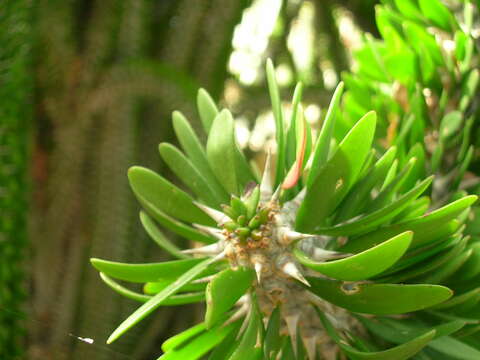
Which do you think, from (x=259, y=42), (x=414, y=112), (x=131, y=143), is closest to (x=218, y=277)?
(x=414, y=112)

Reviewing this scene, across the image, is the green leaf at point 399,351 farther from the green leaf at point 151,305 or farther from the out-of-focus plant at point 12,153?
the out-of-focus plant at point 12,153

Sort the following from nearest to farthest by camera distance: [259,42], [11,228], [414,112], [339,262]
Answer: [339,262] < [414,112] < [11,228] < [259,42]

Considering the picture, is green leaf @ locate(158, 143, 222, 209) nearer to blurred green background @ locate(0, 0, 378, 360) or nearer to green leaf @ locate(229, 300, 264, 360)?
green leaf @ locate(229, 300, 264, 360)

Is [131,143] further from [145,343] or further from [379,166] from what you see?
[379,166]

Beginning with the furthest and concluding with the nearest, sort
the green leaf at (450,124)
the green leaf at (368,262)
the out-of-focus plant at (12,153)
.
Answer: the out-of-focus plant at (12,153) < the green leaf at (450,124) < the green leaf at (368,262)

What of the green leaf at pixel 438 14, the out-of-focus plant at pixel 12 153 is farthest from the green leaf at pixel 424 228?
the out-of-focus plant at pixel 12 153

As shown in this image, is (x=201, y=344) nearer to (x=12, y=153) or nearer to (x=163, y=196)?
(x=163, y=196)
